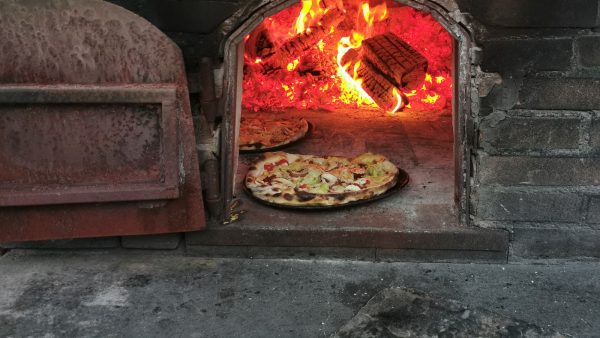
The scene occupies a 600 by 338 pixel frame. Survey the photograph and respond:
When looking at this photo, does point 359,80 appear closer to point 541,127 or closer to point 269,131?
point 269,131

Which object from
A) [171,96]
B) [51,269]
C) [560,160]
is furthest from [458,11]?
[51,269]

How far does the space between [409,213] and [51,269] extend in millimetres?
2017

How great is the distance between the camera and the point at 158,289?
11.3 ft

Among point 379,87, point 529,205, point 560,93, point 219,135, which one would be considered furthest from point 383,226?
point 379,87

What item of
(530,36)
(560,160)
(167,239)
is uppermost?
(530,36)

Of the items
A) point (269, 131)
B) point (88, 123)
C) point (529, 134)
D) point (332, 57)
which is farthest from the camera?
point (332, 57)

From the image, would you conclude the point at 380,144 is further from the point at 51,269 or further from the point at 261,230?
the point at 51,269

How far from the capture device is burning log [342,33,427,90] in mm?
5555

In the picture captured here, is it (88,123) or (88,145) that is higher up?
(88,123)

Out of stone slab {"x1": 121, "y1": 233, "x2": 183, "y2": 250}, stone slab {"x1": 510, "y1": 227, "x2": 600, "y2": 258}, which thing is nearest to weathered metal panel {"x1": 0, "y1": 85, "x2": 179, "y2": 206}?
stone slab {"x1": 121, "y1": 233, "x2": 183, "y2": 250}

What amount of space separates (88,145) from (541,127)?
232 centimetres

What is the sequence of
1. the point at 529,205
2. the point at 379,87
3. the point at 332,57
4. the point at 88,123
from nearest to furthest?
the point at 88,123 < the point at 529,205 < the point at 379,87 < the point at 332,57

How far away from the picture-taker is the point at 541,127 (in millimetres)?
3520

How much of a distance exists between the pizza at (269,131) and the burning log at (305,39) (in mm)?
622
